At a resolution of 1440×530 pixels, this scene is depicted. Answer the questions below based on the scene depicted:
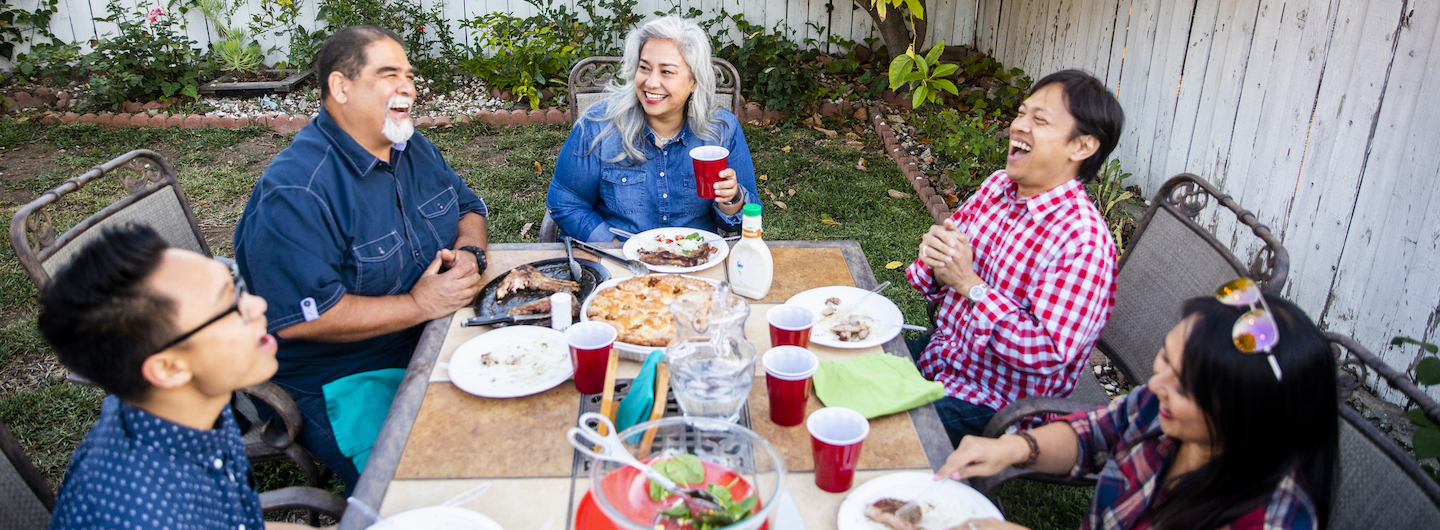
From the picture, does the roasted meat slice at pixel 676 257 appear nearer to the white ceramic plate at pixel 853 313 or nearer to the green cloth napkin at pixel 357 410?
the white ceramic plate at pixel 853 313

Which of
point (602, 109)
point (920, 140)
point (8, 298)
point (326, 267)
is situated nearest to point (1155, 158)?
point (920, 140)

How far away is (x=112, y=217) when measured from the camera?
2.44 metres

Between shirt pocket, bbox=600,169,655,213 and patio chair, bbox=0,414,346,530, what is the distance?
1878 millimetres

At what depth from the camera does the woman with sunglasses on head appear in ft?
4.54

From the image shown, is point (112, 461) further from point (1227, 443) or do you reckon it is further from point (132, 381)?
point (1227, 443)

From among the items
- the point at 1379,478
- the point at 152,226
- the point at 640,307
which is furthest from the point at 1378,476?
the point at 152,226

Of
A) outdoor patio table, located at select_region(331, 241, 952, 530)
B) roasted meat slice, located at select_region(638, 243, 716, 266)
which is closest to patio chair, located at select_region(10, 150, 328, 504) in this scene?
outdoor patio table, located at select_region(331, 241, 952, 530)

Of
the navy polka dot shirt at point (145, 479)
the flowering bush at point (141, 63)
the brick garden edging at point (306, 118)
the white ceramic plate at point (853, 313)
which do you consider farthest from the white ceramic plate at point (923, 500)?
the flowering bush at point (141, 63)

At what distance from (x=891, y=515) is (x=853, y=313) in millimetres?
906

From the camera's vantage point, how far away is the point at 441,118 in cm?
732

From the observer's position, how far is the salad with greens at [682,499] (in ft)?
4.51

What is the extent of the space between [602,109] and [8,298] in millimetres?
3509

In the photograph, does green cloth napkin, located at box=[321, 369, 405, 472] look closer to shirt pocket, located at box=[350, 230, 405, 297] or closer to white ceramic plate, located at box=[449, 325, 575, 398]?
white ceramic plate, located at box=[449, 325, 575, 398]

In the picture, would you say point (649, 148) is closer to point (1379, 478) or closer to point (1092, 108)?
point (1092, 108)
